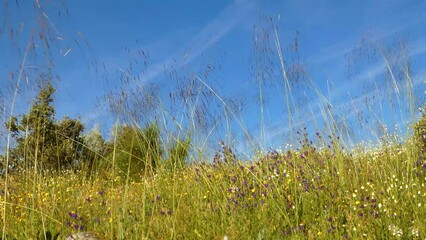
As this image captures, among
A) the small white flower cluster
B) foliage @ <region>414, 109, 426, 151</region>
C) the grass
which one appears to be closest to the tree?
the grass

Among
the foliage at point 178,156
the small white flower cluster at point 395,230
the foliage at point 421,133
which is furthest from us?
the foliage at point 421,133

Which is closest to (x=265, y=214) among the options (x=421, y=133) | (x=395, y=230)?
(x=395, y=230)

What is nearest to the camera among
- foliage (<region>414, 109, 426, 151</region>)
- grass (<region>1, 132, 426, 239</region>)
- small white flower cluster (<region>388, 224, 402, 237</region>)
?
small white flower cluster (<region>388, 224, 402, 237</region>)

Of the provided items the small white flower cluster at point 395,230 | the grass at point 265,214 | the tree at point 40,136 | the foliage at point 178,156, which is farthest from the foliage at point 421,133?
the tree at point 40,136

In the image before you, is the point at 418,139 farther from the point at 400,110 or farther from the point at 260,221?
the point at 260,221

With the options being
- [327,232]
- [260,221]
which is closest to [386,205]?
[327,232]

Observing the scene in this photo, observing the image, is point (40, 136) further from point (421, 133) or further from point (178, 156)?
point (421, 133)

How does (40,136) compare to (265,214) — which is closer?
(265,214)

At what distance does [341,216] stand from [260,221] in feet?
2.44

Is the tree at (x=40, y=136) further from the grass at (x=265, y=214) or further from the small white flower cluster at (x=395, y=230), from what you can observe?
the small white flower cluster at (x=395, y=230)

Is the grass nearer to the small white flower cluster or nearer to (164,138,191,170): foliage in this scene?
the small white flower cluster

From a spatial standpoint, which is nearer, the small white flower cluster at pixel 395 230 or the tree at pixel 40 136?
the small white flower cluster at pixel 395 230

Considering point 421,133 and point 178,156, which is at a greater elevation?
point 421,133

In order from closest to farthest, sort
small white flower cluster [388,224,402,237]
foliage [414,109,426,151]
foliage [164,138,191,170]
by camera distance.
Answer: small white flower cluster [388,224,402,237]
foliage [164,138,191,170]
foliage [414,109,426,151]
